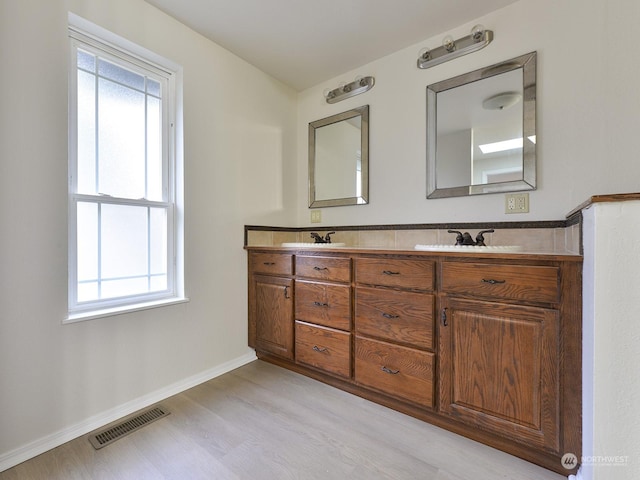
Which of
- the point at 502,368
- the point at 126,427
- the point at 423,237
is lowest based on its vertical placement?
the point at 126,427

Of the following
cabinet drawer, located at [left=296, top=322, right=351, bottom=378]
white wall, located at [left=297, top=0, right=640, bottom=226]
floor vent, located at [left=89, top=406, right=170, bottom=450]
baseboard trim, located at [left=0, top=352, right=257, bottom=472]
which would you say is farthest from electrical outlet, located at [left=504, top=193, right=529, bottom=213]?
floor vent, located at [left=89, top=406, right=170, bottom=450]

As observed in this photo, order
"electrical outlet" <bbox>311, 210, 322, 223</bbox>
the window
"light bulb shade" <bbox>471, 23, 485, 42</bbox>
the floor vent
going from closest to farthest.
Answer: the floor vent < the window < "light bulb shade" <bbox>471, 23, 485, 42</bbox> < "electrical outlet" <bbox>311, 210, 322, 223</bbox>

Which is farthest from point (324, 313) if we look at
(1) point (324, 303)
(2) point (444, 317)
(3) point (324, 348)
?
(2) point (444, 317)

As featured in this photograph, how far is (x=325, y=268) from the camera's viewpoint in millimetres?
1904

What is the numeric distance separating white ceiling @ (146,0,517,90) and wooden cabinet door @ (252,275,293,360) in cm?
172

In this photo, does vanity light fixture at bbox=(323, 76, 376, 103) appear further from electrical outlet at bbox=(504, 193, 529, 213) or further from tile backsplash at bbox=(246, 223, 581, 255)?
electrical outlet at bbox=(504, 193, 529, 213)

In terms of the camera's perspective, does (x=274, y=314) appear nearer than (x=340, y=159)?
Yes

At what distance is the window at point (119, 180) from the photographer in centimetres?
157

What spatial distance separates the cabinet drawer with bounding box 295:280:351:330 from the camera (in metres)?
1.81

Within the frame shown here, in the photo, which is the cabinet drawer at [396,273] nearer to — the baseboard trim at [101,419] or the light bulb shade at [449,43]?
the baseboard trim at [101,419]

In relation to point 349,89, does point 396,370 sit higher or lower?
lower

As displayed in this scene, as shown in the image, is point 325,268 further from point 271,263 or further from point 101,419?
point 101,419

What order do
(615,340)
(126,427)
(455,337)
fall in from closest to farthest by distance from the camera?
(615,340) < (455,337) < (126,427)

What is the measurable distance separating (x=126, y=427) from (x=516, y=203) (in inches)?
98.3
